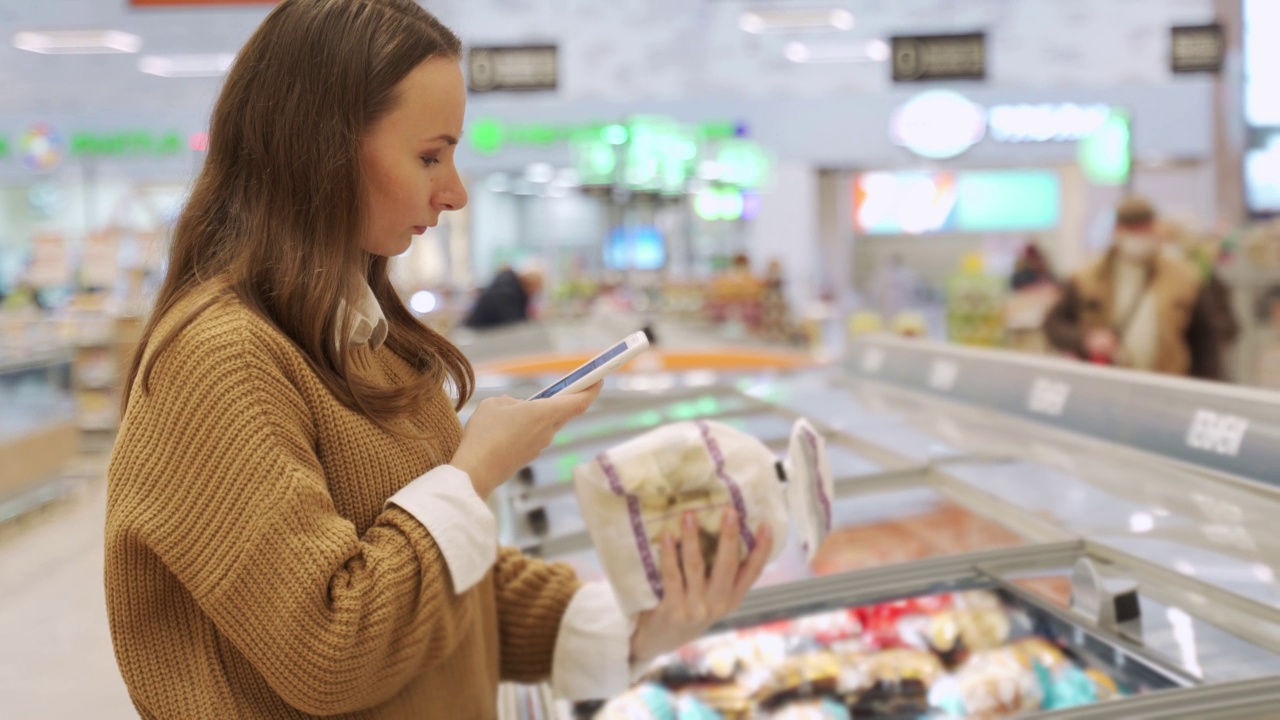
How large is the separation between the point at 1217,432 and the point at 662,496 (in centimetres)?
133

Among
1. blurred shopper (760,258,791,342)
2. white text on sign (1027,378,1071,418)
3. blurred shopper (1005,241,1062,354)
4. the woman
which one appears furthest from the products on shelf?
blurred shopper (760,258,791,342)

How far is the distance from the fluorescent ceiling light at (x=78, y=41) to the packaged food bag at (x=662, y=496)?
1081cm

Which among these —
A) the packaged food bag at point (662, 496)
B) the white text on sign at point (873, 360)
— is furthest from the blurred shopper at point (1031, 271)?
the packaged food bag at point (662, 496)

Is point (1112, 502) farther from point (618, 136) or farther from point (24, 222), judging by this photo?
point (24, 222)

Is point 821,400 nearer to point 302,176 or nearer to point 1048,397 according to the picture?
point 1048,397

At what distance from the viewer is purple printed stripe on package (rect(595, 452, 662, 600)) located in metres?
1.26

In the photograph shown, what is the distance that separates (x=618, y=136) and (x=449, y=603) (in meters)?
10.3

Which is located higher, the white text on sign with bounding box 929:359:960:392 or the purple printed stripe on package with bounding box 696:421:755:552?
the purple printed stripe on package with bounding box 696:421:755:552

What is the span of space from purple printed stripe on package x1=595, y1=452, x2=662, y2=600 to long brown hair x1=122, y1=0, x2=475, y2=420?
290 mm

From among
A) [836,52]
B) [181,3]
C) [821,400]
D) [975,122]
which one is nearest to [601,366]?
[821,400]

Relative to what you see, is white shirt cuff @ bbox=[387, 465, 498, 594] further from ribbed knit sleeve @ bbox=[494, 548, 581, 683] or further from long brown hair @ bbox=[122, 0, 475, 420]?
ribbed knit sleeve @ bbox=[494, 548, 581, 683]

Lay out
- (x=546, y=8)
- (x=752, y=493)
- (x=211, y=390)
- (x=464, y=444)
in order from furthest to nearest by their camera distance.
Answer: (x=546, y=8)
(x=752, y=493)
(x=464, y=444)
(x=211, y=390)

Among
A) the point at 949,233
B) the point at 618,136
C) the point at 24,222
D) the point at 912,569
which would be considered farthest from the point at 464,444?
the point at 24,222

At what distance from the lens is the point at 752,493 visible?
1285 millimetres
